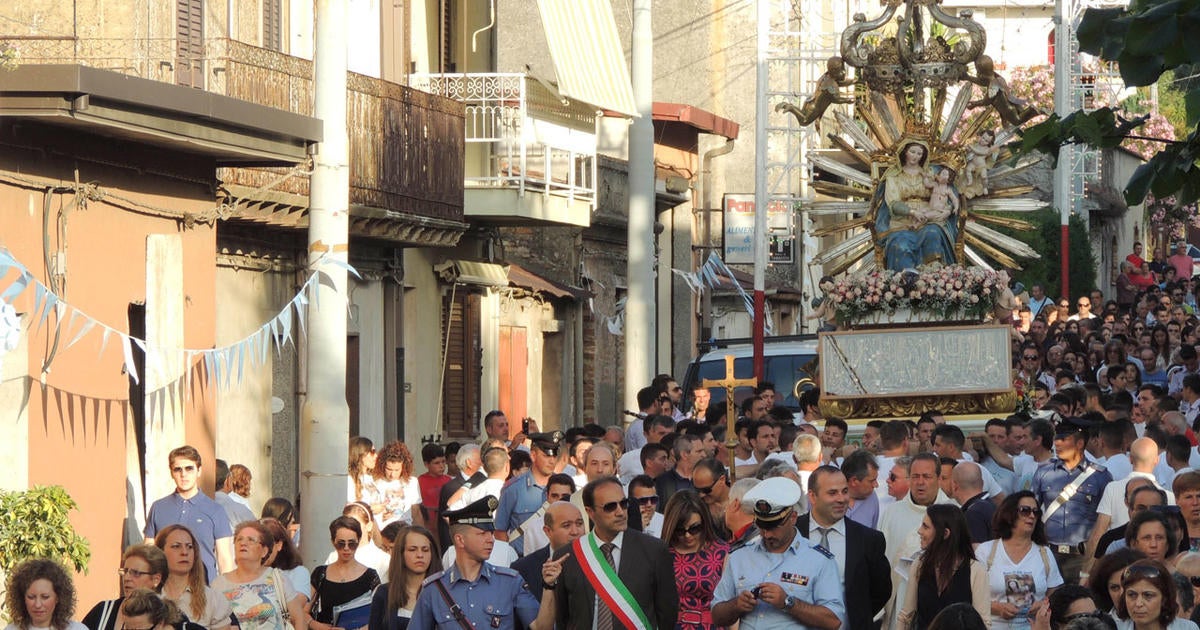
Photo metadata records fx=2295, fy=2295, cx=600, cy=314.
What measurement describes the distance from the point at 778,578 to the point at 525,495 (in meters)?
4.63

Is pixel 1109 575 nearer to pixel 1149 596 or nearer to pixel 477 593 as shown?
pixel 1149 596

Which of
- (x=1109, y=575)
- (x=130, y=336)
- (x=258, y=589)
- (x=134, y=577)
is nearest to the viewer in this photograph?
(x=1109, y=575)

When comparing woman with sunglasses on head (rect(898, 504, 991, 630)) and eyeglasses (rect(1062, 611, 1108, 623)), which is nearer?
eyeglasses (rect(1062, 611, 1108, 623))

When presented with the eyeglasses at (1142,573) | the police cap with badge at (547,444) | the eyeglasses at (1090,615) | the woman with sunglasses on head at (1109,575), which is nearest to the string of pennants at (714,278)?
the police cap with badge at (547,444)

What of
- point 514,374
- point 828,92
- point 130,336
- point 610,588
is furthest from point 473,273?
point 610,588

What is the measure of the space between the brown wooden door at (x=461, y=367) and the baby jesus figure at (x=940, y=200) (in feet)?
21.6

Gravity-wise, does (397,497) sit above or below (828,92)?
below

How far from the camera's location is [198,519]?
44.2 ft

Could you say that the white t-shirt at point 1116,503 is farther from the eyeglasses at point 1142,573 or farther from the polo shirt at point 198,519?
the polo shirt at point 198,519

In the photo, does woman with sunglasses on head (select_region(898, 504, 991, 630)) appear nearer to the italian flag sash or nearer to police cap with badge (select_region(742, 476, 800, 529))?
police cap with badge (select_region(742, 476, 800, 529))

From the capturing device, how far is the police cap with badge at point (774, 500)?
9.69 meters

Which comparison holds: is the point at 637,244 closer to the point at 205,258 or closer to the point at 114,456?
the point at 205,258

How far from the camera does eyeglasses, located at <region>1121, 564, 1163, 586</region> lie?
8633 millimetres

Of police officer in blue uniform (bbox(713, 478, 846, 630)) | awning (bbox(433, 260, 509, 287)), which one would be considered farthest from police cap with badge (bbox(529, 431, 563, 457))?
awning (bbox(433, 260, 509, 287))
